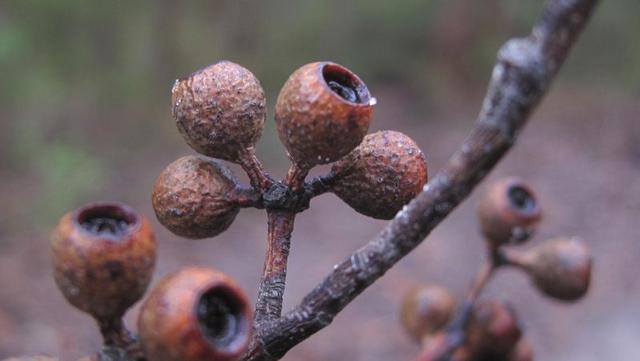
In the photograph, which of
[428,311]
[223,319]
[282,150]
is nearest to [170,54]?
[282,150]

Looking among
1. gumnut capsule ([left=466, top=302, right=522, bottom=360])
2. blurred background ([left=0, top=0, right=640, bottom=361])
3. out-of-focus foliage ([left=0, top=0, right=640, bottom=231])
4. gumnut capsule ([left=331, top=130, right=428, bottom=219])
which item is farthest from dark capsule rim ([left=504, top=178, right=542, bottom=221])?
out-of-focus foliage ([left=0, top=0, right=640, bottom=231])

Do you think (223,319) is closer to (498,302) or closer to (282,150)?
(498,302)

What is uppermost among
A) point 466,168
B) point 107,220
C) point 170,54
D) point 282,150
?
point 466,168

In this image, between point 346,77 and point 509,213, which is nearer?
point 346,77

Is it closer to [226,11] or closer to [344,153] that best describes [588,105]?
[226,11]

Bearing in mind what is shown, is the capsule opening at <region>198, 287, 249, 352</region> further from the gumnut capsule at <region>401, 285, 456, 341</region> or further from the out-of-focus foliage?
the out-of-focus foliage

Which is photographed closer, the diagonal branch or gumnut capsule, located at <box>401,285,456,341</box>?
the diagonal branch

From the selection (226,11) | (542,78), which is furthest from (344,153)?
(226,11)
